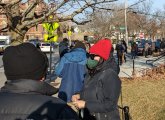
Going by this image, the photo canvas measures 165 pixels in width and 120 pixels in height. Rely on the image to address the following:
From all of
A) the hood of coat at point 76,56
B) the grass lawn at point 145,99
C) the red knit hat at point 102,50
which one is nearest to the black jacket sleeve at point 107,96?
the red knit hat at point 102,50

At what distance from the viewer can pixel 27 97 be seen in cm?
284

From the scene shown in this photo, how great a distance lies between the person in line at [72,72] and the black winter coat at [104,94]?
343 centimetres

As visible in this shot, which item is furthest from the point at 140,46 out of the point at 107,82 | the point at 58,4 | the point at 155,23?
the point at 107,82

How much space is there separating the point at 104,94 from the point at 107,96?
2.1 inches

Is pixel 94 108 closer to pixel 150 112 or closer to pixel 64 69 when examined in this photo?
pixel 64 69

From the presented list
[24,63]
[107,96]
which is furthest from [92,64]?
[24,63]

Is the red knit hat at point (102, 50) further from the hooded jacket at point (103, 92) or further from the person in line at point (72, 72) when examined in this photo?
the person in line at point (72, 72)

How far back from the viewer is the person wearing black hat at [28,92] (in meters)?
2.72

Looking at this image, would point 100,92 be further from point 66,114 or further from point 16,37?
point 16,37

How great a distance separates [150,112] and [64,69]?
9.24ft

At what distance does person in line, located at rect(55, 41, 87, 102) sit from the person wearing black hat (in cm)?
567

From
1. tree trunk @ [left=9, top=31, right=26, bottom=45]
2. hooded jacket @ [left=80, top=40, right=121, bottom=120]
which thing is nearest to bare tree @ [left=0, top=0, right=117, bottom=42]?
tree trunk @ [left=9, top=31, right=26, bottom=45]

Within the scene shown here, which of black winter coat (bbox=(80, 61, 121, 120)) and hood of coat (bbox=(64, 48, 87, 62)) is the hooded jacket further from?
hood of coat (bbox=(64, 48, 87, 62))

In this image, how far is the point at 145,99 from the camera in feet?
41.4
